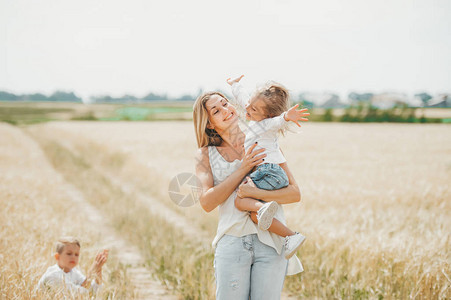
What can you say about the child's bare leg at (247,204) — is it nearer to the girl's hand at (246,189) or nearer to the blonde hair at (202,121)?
the girl's hand at (246,189)

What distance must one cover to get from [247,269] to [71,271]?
223cm

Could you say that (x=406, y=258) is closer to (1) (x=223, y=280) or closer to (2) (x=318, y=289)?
(2) (x=318, y=289)

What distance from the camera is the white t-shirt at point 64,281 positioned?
3.68 m

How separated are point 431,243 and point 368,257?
32.0 inches

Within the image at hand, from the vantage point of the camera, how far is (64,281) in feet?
11.8

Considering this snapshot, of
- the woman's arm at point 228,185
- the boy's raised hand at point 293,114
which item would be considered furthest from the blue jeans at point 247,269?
the boy's raised hand at point 293,114

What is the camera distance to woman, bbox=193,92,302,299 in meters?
2.61

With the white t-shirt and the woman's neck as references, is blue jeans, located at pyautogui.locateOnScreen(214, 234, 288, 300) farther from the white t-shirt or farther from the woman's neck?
the white t-shirt

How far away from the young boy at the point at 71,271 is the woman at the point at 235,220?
169cm

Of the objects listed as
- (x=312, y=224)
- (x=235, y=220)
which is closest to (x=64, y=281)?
(x=235, y=220)

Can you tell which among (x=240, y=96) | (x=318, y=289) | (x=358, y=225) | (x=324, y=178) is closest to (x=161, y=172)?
(x=324, y=178)

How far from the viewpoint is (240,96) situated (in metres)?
3.24

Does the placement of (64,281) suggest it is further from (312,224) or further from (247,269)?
(312,224)

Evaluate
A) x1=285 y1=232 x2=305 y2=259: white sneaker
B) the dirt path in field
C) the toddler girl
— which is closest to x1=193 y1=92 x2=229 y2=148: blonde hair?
the toddler girl
